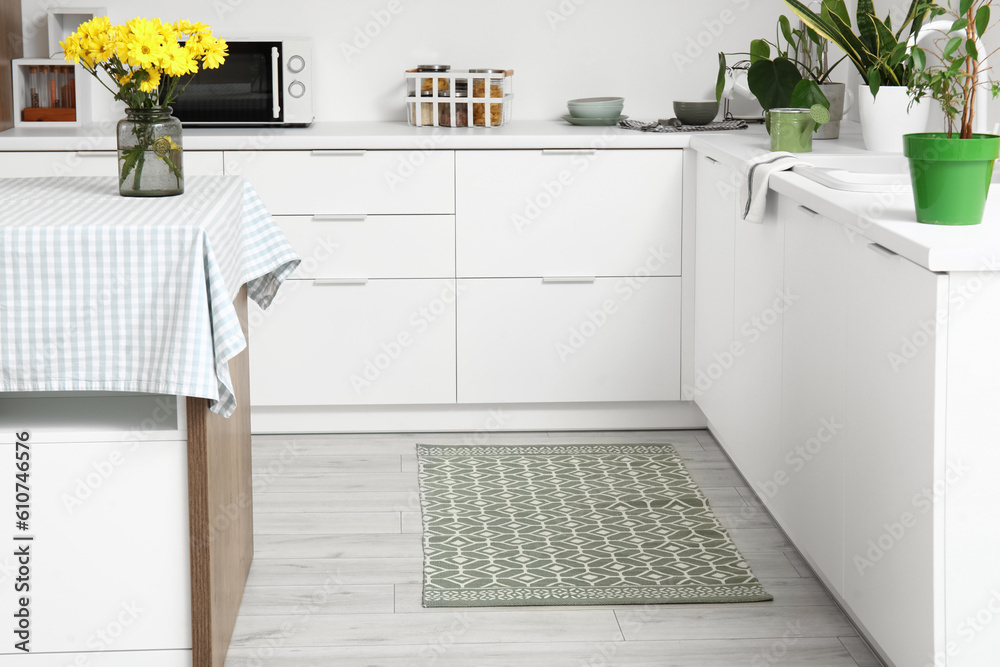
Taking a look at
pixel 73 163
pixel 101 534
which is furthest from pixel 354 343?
pixel 101 534

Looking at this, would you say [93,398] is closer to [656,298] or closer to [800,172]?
→ [800,172]

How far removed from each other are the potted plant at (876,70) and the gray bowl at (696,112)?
65cm

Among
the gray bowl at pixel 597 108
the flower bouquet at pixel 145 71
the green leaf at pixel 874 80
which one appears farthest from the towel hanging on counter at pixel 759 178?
the flower bouquet at pixel 145 71

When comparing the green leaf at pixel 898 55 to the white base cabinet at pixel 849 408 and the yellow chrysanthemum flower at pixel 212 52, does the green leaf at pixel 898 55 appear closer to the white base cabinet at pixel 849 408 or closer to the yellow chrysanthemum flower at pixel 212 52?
the white base cabinet at pixel 849 408

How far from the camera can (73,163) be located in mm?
3479

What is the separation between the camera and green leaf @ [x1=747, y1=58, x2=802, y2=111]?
337 cm

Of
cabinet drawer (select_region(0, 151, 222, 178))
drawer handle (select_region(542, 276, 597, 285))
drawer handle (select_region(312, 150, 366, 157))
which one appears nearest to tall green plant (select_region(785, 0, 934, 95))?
drawer handle (select_region(542, 276, 597, 285))

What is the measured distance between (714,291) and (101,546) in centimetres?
197

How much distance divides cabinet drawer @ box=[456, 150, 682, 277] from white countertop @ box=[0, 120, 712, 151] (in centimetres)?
3

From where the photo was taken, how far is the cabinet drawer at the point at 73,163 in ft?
11.3

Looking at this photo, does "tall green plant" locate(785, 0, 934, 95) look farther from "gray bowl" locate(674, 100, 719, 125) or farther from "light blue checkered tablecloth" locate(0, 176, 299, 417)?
"light blue checkered tablecloth" locate(0, 176, 299, 417)

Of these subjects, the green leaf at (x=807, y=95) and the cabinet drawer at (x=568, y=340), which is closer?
the green leaf at (x=807, y=95)

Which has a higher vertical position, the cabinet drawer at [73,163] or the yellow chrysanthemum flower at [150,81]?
the yellow chrysanthemum flower at [150,81]

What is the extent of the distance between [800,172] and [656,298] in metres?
1.06
